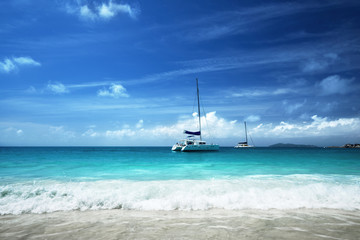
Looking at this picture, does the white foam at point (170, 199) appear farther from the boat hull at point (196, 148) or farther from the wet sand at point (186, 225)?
the boat hull at point (196, 148)

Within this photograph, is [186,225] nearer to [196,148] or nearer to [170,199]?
[170,199]

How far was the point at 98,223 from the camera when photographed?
192 inches

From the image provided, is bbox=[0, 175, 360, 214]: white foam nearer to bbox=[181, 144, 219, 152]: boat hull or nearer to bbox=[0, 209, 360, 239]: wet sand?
bbox=[0, 209, 360, 239]: wet sand

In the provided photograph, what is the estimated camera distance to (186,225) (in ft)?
15.5

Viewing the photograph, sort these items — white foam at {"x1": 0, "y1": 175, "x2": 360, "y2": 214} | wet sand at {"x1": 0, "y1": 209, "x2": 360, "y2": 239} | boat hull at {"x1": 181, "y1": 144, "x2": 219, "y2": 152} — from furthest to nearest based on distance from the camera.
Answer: boat hull at {"x1": 181, "y1": 144, "x2": 219, "y2": 152}, white foam at {"x1": 0, "y1": 175, "x2": 360, "y2": 214}, wet sand at {"x1": 0, "y1": 209, "x2": 360, "y2": 239}

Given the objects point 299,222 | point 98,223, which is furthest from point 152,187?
point 299,222

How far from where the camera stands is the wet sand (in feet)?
13.6

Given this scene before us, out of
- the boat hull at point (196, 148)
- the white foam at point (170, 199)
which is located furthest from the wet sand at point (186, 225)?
the boat hull at point (196, 148)

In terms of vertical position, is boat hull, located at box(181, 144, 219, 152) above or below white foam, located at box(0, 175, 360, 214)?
above

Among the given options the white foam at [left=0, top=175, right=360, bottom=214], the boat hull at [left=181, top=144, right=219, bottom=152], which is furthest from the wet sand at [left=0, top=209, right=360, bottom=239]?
the boat hull at [left=181, top=144, right=219, bottom=152]

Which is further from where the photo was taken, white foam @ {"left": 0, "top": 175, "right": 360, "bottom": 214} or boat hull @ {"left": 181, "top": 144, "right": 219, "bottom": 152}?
boat hull @ {"left": 181, "top": 144, "right": 219, "bottom": 152}

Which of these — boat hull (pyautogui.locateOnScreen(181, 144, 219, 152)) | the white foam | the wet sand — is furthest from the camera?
boat hull (pyautogui.locateOnScreen(181, 144, 219, 152))

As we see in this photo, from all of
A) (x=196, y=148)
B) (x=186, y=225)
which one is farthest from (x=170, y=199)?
(x=196, y=148)

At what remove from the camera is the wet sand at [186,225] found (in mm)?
4156
